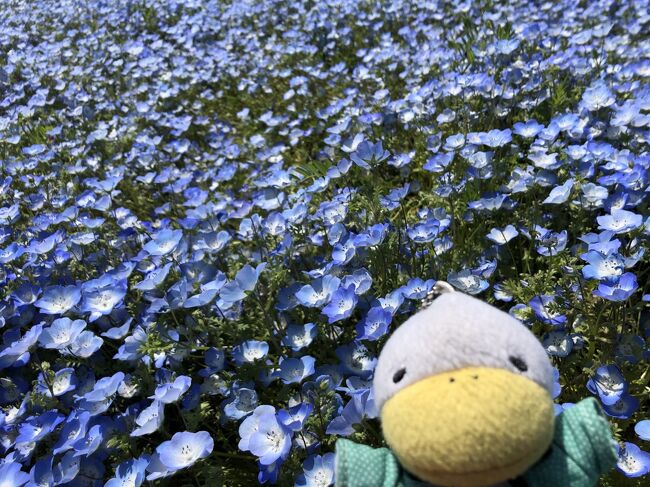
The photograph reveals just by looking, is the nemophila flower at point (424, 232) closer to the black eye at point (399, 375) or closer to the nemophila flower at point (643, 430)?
the nemophila flower at point (643, 430)

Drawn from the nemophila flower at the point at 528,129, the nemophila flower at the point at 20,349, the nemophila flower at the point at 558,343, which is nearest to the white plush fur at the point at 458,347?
the nemophila flower at the point at 558,343

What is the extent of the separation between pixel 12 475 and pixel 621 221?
7.22ft

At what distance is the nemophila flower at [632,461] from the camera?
63.2 inches

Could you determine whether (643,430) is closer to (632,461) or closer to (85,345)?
(632,461)

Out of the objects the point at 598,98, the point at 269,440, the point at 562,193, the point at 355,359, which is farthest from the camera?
the point at 598,98

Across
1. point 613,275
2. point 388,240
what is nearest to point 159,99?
point 388,240

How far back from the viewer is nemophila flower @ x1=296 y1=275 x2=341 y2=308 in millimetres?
2131

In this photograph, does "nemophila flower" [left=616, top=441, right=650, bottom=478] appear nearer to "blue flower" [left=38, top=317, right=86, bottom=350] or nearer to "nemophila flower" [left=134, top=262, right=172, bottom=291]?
"nemophila flower" [left=134, top=262, right=172, bottom=291]

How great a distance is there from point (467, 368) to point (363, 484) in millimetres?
331

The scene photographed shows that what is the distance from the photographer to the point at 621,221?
6.86 ft

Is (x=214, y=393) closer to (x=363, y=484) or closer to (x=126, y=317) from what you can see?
(x=126, y=317)

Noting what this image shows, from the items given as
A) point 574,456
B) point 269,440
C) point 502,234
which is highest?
point 574,456

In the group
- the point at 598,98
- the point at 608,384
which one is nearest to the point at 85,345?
the point at 608,384

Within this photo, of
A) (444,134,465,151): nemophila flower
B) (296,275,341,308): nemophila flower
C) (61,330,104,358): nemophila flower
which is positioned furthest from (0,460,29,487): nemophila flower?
(444,134,465,151): nemophila flower
